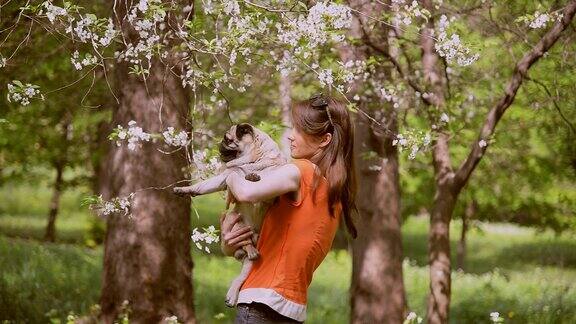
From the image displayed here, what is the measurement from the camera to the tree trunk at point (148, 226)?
7.92m

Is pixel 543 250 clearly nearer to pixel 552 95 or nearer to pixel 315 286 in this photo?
pixel 315 286

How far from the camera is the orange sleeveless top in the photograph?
3.74 m

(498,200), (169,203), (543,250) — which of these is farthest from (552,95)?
(543,250)

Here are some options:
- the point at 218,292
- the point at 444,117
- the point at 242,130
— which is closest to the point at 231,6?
the point at 242,130

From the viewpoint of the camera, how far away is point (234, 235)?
390 centimetres

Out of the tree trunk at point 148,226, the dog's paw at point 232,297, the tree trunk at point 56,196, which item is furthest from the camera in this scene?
the tree trunk at point 56,196

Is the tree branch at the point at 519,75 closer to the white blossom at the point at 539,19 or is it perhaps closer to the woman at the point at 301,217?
the white blossom at the point at 539,19

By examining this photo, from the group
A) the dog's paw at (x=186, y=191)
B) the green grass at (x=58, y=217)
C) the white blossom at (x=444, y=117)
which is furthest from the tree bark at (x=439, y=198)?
the green grass at (x=58, y=217)

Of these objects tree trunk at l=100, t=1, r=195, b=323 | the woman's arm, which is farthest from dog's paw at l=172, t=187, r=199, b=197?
tree trunk at l=100, t=1, r=195, b=323

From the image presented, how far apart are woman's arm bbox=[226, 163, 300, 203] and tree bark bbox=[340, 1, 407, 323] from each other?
6.57m

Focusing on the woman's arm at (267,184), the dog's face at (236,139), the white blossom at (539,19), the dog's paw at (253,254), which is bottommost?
the dog's paw at (253,254)

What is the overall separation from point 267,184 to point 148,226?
4631 mm

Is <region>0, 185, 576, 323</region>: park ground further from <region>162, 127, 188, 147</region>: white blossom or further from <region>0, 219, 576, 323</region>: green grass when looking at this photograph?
<region>162, 127, 188, 147</region>: white blossom

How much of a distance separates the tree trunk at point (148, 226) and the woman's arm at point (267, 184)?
4.28 meters
